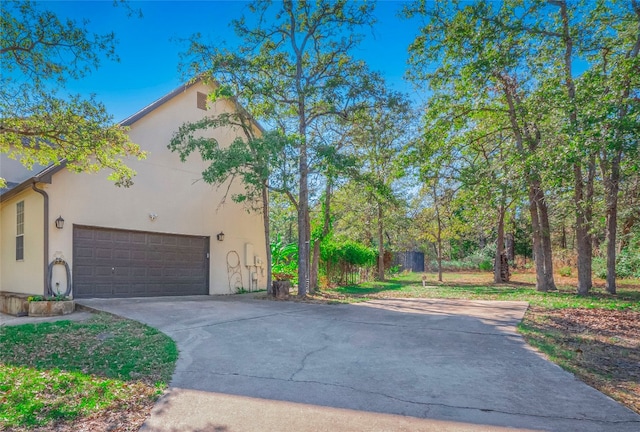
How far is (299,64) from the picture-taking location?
455 inches

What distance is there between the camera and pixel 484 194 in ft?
37.4

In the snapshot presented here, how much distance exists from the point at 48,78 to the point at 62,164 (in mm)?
2723

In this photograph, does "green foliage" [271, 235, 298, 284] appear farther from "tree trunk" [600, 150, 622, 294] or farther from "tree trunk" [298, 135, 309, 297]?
"tree trunk" [600, 150, 622, 294]

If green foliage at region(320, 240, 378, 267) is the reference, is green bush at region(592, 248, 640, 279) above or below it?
below

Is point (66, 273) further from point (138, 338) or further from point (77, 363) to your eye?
point (77, 363)

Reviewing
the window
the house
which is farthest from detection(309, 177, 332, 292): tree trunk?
the window

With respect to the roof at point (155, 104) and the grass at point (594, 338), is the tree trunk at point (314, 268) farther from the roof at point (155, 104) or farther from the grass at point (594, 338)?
the roof at point (155, 104)

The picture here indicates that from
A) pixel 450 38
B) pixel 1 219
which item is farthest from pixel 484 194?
pixel 1 219

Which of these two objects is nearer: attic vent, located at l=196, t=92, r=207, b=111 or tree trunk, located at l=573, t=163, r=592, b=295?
tree trunk, located at l=573, t=163, r=592, b=295

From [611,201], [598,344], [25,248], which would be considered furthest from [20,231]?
[611,201]

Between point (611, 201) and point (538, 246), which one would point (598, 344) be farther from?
point (538, 246)

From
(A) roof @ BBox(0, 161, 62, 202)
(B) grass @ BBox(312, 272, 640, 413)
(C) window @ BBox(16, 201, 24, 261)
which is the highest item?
(A) roof @ BBox(0, 161, 62, 202)

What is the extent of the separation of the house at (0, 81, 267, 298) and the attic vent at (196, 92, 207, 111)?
0.23 feet

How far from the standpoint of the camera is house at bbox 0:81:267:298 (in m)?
9.26
